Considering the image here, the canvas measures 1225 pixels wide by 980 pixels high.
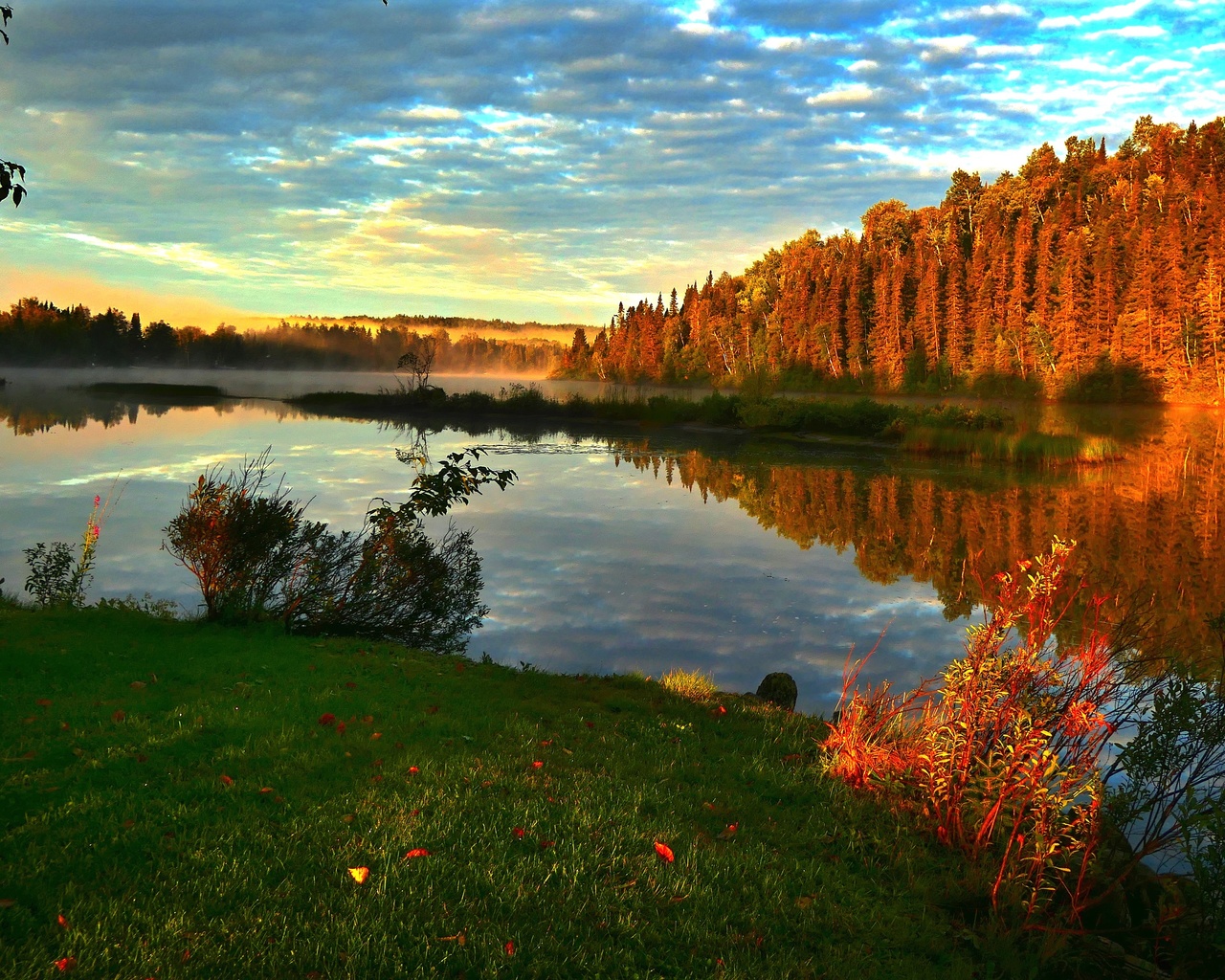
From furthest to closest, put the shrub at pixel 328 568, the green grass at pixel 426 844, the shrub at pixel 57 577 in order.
→ the shrub at pixel 57 577 < the shrub at pixel 328 568 < the green grass at pixel 426 844

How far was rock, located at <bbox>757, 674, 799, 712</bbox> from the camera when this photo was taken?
33.8 ft

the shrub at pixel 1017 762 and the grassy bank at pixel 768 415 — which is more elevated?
the grassy bank at pixel 768 415

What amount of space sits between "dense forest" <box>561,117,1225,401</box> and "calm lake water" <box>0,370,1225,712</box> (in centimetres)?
2814

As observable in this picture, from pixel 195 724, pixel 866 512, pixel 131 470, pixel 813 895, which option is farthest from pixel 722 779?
pixel 131 470

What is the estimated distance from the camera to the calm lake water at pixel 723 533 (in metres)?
13.1

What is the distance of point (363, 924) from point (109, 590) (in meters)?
12.7

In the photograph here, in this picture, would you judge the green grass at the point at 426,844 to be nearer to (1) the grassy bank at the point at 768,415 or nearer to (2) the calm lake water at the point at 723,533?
(2) the calm lake water at the point at 723,533

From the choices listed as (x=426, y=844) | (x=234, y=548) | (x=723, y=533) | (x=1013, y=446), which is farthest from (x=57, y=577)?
(x=1013, y=446)

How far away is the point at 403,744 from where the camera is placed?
697 cm

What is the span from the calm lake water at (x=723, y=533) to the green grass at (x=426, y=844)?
335cm

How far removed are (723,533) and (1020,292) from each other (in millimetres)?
68530

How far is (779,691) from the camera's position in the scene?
10.4m

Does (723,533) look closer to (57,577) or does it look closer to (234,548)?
(234,548)

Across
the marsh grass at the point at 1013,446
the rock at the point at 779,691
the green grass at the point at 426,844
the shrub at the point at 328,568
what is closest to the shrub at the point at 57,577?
the shrub at the point at 328,568
